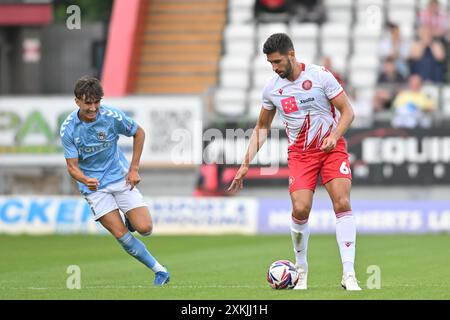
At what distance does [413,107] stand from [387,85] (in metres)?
1.44

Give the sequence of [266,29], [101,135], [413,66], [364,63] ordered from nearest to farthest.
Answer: [101,135] < [413,66] < [364,63] < [266,29]

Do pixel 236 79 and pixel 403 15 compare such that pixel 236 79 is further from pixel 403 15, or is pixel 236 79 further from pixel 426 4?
pixel 426 4

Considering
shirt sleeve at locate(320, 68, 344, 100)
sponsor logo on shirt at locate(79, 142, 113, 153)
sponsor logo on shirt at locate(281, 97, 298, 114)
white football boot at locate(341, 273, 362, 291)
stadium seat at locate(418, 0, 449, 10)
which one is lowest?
white football boot at locate(341, 273, 362, 291)

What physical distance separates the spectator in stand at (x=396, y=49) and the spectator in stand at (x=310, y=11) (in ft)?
8.92

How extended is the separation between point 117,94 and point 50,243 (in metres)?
6.94

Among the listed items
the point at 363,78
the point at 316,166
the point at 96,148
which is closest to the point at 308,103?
the point at 316,166

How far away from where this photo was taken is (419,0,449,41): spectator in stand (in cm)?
2838

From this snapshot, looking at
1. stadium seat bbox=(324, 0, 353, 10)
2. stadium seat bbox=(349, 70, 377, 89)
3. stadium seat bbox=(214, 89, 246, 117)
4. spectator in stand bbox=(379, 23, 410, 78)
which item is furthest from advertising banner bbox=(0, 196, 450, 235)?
stadium seat bbox=(324, 0, 353, 10)

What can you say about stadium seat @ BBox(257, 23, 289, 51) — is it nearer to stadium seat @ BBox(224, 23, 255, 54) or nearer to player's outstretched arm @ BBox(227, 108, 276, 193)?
stadium seat @ BBox(224, 23, 255, 54)

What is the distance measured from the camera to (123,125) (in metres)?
13.6

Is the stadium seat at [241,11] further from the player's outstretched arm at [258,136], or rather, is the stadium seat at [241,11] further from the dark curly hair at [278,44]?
the dark curly hair at [278,44]

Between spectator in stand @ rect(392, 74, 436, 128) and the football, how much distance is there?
12885mm
